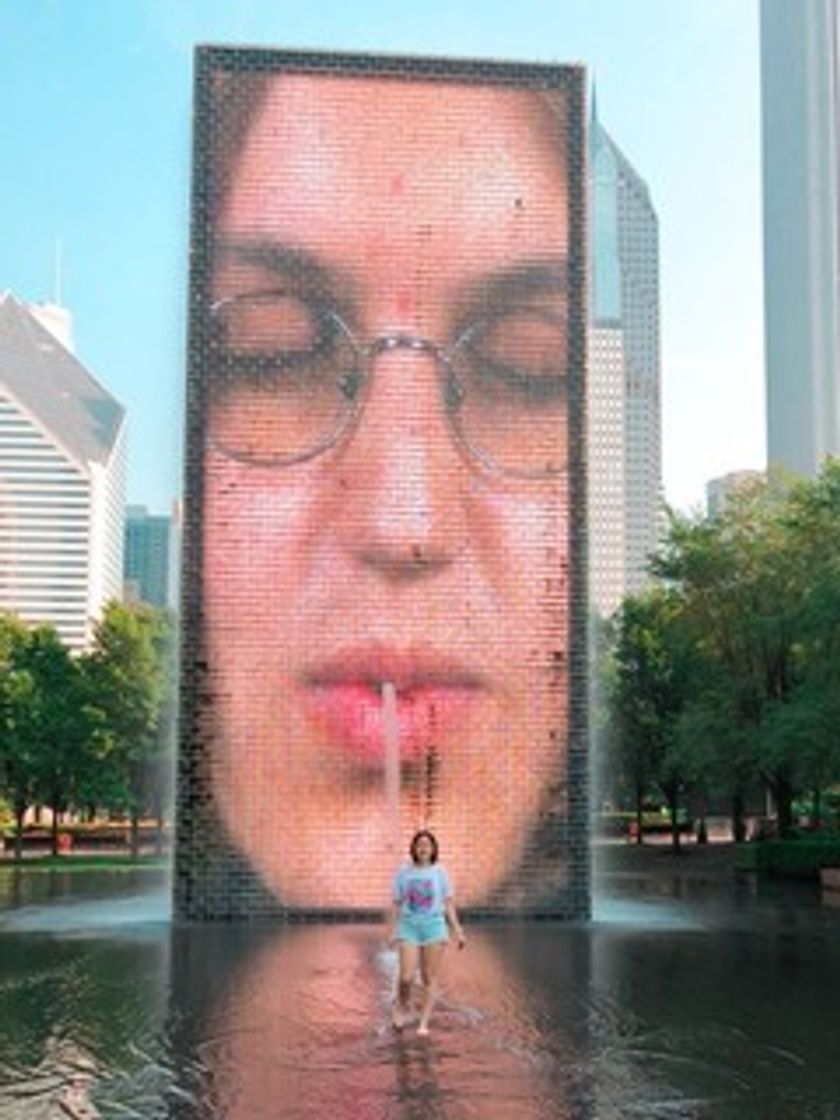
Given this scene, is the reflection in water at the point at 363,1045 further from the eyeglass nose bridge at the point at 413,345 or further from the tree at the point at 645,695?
the tree at the point at 645,695

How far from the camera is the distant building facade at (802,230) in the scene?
479ft

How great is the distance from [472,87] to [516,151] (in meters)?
1.06

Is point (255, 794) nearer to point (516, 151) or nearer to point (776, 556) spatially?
point (516, 151)

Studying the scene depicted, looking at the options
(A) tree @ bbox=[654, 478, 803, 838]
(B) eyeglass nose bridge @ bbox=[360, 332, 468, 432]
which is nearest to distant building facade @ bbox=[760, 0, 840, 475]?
(A) tree @ bbox=[654, 478, 803, 838]

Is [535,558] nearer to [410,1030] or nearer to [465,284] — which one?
[465,284]

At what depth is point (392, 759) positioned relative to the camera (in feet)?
65.5

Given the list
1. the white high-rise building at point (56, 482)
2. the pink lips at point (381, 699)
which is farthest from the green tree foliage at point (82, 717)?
the white high-rise building at point (56, 482)

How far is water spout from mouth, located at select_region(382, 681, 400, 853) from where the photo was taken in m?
19.9

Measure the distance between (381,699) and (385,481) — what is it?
9.28ft

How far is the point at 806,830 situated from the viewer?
41.8m

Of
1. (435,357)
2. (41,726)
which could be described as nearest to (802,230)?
(41,726)

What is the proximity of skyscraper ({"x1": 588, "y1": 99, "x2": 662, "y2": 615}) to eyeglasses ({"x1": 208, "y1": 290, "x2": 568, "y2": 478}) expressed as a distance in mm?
985

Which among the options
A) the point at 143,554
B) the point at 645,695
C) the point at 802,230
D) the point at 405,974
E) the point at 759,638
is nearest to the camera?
the point at 405,974

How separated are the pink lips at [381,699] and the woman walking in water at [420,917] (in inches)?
366
